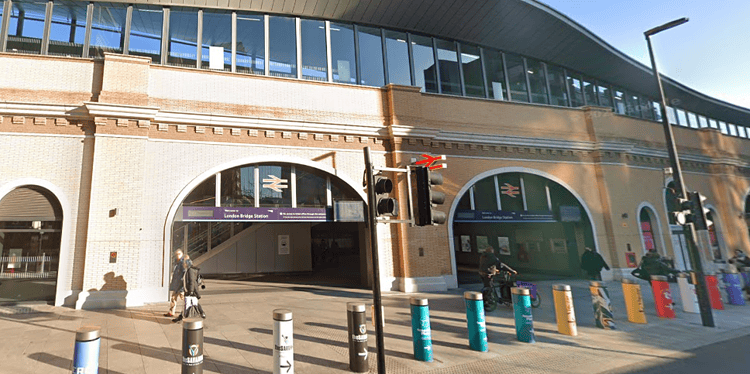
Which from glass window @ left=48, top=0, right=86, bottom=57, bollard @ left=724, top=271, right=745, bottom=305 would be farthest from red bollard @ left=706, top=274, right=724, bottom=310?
glass window @ left=48, top=0, right=86, bottom=57

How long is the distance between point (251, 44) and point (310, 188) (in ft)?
21.2

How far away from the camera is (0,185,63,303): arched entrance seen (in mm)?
10367

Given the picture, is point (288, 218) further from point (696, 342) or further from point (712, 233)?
point (712, 233)

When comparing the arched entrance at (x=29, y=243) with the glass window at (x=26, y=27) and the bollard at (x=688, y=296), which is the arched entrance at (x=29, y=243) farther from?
the bollard at (x=688, y=296)

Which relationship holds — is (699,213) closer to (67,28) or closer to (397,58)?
(397,58)

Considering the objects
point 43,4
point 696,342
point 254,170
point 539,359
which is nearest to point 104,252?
point 254,170

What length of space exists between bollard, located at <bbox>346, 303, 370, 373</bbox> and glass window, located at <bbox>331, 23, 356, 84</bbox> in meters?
11.7

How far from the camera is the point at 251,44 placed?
46.8 feet

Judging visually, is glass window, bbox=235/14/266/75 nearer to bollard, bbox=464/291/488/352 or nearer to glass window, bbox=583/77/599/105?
bollard, bbox=464/291/488/352

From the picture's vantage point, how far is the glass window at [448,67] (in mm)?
16872

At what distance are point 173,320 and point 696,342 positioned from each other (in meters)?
11.5

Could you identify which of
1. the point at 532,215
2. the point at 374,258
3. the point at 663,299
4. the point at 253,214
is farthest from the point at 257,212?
the point at 663,299

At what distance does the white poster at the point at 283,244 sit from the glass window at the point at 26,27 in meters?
12.6

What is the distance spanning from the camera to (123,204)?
10711mm
